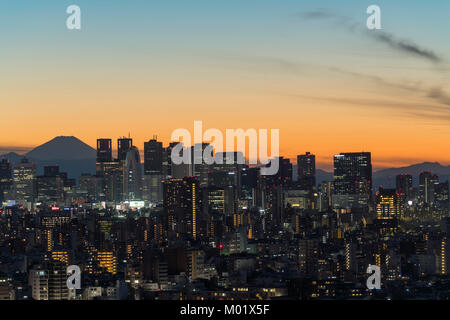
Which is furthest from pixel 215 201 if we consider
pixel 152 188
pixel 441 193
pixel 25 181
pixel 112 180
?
pixel 25 181

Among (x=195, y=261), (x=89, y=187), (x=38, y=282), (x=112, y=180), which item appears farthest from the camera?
(x=89, y=187)

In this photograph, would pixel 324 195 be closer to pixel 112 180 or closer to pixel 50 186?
pixel 112 180

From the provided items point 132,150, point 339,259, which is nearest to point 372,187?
point 132,150

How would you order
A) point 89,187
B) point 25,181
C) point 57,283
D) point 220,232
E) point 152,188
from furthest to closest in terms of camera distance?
point 89,187 < point 25,181 < point 152,188 < point 220,232 < point 57,283

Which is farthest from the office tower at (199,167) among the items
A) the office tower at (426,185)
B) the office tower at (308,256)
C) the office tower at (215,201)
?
the office tower at (426,185)

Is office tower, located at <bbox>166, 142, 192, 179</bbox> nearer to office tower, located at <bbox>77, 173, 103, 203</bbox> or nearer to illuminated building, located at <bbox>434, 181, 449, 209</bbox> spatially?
office tower, located at <bbox>77, 173, 103, 203</bbox>

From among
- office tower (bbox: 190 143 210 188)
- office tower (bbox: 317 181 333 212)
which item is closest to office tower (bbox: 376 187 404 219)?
office tower (bbox: 317 181 333 212)

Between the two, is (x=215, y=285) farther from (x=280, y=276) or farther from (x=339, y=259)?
(x=339, y=259)
